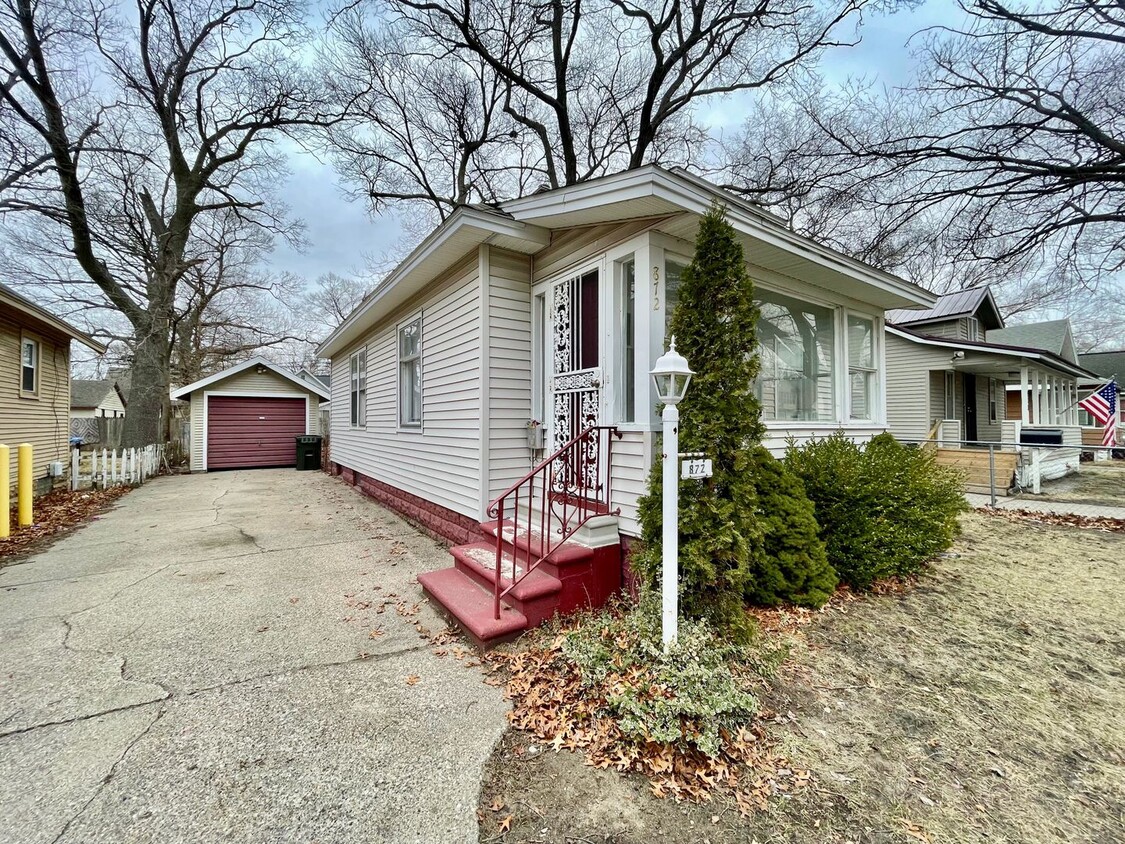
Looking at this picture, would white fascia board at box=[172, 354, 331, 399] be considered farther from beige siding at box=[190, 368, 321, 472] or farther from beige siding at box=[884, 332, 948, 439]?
beige siding at box=[884, 332, 948, 439]

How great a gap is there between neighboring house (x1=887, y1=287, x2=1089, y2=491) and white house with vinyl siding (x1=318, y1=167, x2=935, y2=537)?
289 inches

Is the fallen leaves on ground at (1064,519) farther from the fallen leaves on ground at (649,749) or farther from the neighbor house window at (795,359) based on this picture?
the fallen leaves on ground at (649,749)

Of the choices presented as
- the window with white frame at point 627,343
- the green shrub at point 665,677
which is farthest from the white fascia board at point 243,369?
the green shrub at point 665,677

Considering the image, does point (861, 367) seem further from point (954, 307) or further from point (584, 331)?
point (954, 307)

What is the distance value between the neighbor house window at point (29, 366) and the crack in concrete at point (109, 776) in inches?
442

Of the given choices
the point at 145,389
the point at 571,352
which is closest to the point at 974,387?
the point at 571,352

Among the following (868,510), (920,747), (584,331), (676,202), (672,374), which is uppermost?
(676,202)

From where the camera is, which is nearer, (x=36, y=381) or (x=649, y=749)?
(x=649, y=749)

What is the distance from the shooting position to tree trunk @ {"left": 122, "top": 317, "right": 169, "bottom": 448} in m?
12.6

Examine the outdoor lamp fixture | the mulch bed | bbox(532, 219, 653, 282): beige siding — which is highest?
bbox(532, 219, 653, 282): beige siding

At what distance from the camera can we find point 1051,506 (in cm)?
817

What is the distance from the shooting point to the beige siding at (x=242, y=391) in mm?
13594

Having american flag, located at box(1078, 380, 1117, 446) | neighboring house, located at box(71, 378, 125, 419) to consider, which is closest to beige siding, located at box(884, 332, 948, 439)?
american flag, located at box(1078, 380, 1117, 446)

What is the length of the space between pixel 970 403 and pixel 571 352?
16.7 meters
